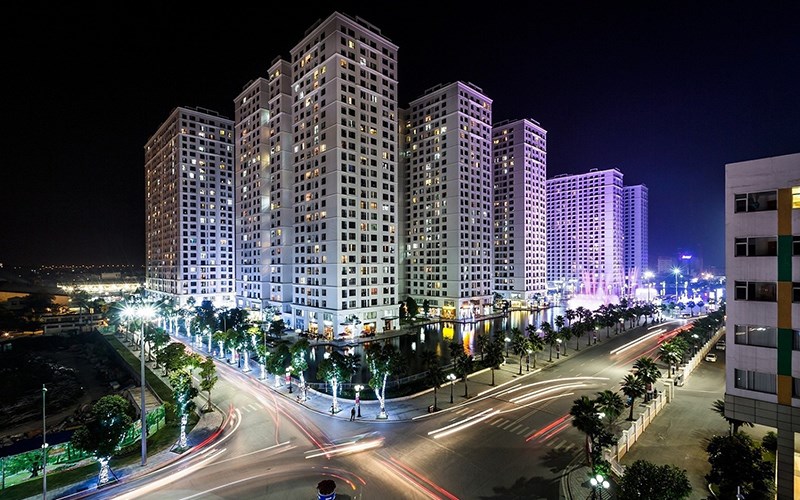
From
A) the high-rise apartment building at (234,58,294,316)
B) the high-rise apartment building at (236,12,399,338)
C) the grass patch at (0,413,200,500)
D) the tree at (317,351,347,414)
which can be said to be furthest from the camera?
the high-rise apartment building at (234,58,294,316)

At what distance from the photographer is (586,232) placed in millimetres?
187000

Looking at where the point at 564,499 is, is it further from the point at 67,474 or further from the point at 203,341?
the point at 203,341

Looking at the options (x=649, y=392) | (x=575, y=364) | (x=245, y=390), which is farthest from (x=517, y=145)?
(x=245, y=390)

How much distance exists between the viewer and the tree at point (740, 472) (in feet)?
71.3

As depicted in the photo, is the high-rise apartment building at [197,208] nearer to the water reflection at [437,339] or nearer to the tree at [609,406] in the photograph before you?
the water reflection at [437,339]

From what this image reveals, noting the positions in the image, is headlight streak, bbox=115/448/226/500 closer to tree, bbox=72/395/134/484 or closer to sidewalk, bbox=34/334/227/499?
sidewalk, bbox=34/334/227/499

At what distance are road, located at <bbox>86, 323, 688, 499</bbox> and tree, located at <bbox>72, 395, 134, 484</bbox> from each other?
8.37 feet

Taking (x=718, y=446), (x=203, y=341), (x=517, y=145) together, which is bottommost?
(x=203, y=341)

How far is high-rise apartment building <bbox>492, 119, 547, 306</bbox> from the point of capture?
478 feet

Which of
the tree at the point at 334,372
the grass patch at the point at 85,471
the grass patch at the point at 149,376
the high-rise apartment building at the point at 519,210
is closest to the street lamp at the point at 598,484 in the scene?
the tree at the point at 334,372

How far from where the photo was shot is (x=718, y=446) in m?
24.7

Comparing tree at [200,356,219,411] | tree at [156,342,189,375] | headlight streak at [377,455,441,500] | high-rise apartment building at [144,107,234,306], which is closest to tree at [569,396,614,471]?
headlight streak at [377,455,441,500]

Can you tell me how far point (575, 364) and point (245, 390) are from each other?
52.5 metres

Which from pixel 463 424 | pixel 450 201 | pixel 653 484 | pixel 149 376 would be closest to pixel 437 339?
pixel 450 201
